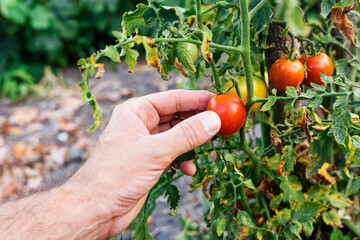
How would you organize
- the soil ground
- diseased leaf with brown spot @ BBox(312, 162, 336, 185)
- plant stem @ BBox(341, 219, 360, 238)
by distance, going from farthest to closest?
1. the soil ground
2. plant stem @ BBox(341, 219, 360, 238)
3. diseased leaf with brown spot @ BBox(312, 162, 336, 185)

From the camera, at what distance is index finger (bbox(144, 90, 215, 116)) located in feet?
3.65

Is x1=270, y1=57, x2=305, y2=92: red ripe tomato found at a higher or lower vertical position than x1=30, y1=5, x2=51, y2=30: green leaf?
lower

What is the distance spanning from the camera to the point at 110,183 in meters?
0.90

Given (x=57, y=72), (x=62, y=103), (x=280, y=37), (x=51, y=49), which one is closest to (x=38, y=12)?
(x=51, y=49)

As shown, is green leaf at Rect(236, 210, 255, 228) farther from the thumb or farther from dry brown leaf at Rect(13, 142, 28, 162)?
dry brown leaf at Rect(13, 142, 28, 162)

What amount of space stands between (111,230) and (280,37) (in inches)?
28.6

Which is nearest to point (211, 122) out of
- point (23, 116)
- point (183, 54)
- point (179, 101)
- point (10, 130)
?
point (183, 54)

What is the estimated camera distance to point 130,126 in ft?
3.18

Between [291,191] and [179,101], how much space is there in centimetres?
43

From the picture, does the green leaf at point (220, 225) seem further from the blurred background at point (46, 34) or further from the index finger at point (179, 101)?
the blurred background at point (46, 34)

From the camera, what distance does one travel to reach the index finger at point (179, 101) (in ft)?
3.65

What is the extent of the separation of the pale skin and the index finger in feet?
0.37

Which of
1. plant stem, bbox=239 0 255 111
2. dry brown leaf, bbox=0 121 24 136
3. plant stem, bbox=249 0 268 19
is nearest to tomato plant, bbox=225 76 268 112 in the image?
plant stem, bbox=239 0 255 111

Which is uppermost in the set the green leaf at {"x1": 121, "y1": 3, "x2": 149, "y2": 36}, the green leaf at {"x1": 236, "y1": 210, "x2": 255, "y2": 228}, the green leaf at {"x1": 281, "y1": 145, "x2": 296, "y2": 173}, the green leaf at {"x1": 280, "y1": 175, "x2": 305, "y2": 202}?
the green leaf at {"x1": 121, "y1": 3, "x2": 149, "y2": 36}
